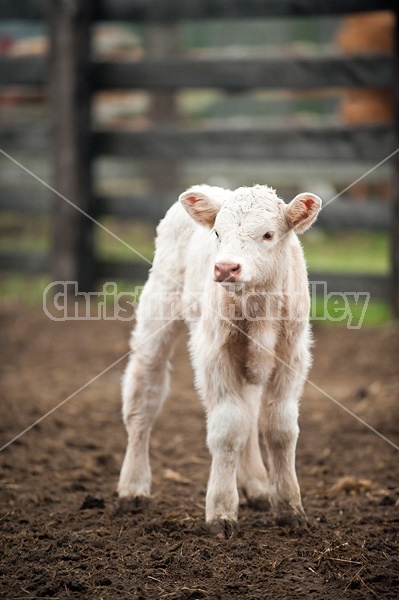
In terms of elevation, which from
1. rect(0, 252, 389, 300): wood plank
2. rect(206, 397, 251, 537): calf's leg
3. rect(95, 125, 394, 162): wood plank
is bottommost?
rect(206, 397, 251, 537): calf's leg

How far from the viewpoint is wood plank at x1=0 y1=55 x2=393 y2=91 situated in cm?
838

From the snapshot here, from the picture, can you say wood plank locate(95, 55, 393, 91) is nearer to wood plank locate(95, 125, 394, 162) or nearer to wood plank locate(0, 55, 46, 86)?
wood plank locate(95, 125, 394, 162)

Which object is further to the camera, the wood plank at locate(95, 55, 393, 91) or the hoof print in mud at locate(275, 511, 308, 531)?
the wood plank at locate(95, 55, 393, 91)

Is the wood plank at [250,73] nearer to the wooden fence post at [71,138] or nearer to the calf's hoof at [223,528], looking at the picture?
the wooden fence post at [71,138]

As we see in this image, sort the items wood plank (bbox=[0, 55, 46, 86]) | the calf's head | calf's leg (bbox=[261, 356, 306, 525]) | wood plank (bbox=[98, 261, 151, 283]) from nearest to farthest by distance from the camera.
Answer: the calf's head, calf's leg (bbox=[261, 356, 306, 525]), wood plank (bbox=[98, 261, 151, 283]), wood plank (bbox=[0, 55, 46, 86])

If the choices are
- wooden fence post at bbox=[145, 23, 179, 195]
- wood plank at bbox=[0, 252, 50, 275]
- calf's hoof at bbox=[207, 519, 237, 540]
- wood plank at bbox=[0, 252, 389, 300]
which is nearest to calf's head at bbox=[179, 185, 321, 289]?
calf's hoof at bbox=[207, 519, 237, 540]

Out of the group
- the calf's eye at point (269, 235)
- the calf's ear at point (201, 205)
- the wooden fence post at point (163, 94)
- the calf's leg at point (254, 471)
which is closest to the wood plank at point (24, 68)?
the wooden fence post at point (163, 94)

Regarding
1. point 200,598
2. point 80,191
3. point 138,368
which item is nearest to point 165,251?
point 138,368

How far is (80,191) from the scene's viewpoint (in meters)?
9.42

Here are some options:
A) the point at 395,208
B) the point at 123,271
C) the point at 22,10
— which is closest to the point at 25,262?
the point at 123,271

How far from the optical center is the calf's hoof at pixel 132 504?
4.48 meters

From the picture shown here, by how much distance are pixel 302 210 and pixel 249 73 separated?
5.10 m

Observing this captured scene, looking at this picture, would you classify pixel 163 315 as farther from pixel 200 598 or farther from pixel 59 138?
pixel 59 138

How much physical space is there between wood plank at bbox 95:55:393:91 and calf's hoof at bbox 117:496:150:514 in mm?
5316
